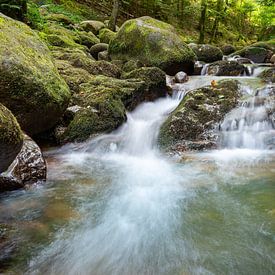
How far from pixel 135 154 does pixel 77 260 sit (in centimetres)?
333

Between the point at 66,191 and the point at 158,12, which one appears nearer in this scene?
the point at 66,191

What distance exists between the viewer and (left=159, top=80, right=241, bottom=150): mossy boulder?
5.93 metres

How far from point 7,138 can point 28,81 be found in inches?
102

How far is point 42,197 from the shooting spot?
3768 millimetres

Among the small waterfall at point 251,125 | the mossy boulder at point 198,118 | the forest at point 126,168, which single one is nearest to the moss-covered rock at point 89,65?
the forest at point 126,168

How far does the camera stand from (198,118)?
6230 mm

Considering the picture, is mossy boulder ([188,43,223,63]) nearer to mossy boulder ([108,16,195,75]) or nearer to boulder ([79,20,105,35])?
mossy boulder ([108,16,195,75])

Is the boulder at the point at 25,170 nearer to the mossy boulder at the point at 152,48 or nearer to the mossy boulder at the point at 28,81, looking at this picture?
the mossy boulder at the point at 28,81

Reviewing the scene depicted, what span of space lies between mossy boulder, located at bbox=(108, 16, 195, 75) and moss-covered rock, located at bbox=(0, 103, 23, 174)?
7.84 metres

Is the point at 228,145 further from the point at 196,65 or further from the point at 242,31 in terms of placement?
the point at 242,31

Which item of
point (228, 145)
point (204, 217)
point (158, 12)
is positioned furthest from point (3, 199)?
point (158, 12)

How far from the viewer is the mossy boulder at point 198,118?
5.93 m

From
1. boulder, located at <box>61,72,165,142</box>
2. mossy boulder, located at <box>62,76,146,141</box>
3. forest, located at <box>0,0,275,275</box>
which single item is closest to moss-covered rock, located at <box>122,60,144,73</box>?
forest, located at <box>0,0,275,275</box>

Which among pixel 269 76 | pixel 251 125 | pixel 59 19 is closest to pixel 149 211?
pixel 251 125
